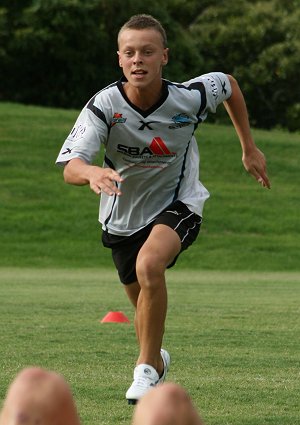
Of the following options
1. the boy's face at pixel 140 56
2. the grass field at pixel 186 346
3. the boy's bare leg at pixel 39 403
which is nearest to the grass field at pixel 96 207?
the grass field at pixel 186 346

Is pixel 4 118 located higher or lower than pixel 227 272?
lower

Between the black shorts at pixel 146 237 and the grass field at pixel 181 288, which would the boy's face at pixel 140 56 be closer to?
the black shorts at pixel 146 237

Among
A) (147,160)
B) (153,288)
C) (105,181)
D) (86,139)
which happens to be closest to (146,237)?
(147,160)

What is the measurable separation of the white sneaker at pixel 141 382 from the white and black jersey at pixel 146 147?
0.93 meters

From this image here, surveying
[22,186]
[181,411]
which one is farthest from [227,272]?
[181,411]

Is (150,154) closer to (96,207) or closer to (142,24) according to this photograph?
(142,24)

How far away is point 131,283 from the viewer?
6402 millimetres

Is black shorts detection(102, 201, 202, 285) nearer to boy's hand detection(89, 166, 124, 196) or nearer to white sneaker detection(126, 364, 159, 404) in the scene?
white sneaker detection(126, 364, 159, 404)

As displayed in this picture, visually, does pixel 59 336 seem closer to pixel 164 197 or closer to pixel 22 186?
pixel 164 197

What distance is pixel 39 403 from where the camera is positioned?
1.34 meters

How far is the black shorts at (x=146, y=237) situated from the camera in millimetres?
6070

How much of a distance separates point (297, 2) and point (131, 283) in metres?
52.1

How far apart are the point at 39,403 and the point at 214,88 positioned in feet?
17.8

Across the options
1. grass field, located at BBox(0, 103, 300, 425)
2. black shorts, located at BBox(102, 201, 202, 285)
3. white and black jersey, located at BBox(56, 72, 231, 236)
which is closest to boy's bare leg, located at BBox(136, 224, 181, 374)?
black shorts, located at BBox(102, 201, 202, 285)
